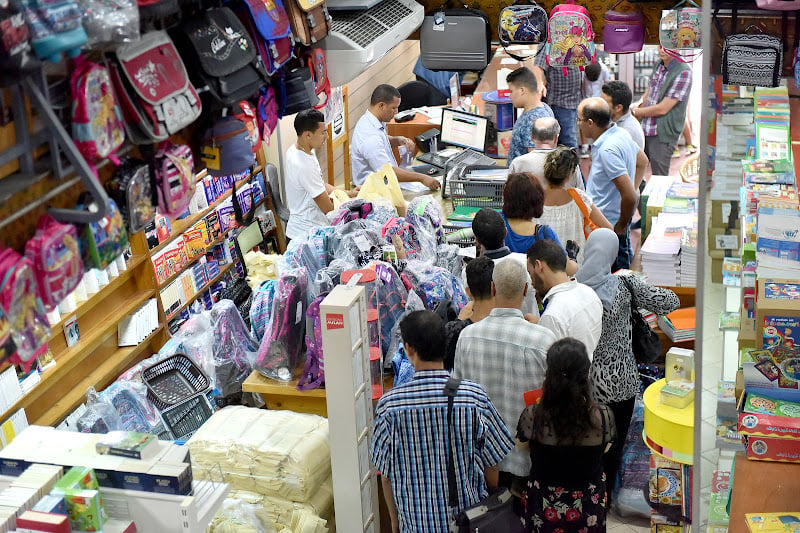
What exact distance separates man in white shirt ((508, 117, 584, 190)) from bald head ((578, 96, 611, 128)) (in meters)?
0.31

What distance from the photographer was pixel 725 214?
414cm

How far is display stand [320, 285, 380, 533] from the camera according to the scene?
410 cm

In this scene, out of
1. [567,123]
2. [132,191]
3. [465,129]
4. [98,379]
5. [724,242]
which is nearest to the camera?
[132,191]

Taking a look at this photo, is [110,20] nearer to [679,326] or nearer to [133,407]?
[133,407]

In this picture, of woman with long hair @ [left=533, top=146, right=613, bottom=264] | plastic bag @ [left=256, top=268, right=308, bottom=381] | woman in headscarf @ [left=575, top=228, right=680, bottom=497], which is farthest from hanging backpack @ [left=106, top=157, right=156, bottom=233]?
woman with long hair @ [left=533, top=146, right=613, bottom=264]

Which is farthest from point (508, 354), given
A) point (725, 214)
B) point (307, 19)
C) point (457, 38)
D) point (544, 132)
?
point (544, 132)

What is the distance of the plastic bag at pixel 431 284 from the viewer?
5121 mm

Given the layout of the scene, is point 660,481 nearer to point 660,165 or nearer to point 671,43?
point 671,43

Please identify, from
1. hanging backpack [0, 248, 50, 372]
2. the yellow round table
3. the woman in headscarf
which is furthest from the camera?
the woman in headscarf

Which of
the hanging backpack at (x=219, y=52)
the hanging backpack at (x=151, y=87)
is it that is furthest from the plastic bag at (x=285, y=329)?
the hanging backpack at (x=151, y=87)

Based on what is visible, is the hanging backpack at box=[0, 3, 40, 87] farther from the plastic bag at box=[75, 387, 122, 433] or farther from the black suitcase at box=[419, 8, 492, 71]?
the black suitcase at box=[419, 8, 492, 71]

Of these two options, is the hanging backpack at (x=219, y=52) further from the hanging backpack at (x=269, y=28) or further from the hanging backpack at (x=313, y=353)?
the hanging backpack at (x=313, y=353)

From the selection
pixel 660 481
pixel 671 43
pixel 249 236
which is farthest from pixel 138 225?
pixel 249 236

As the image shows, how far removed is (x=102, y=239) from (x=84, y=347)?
3.72 metres
